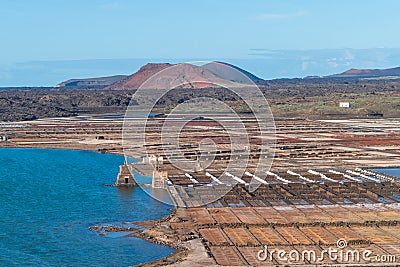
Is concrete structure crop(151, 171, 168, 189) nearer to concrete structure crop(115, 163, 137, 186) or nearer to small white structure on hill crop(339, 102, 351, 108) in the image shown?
concrete structure crop(115, 163, 137, 186)

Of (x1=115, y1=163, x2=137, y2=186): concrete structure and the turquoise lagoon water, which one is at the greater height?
(x1=115, y1=163, x2=137, y2=186): concrete structure

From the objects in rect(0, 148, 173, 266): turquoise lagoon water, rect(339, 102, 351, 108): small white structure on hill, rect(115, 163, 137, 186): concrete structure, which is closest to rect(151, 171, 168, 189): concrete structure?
rect(0, 148, 173, 266): turquoise lagoon water

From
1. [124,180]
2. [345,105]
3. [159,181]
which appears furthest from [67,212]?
[345,105]

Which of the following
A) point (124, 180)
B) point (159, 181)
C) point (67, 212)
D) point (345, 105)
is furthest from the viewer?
point (345, 105)

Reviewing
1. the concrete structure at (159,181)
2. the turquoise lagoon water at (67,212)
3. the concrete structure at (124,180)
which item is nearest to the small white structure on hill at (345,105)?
the turquoise lagoon water at (67,212)

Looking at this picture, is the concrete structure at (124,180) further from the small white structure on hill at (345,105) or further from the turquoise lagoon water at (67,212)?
the small white structure on hill at (345,105)

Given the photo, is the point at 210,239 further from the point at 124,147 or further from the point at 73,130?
the point at 73,130

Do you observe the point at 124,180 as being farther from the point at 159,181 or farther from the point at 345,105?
the point at 345,105

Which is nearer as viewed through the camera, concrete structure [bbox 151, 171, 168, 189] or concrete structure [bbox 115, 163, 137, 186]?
concrete structure [bbox 151, 171, 168, 189]
